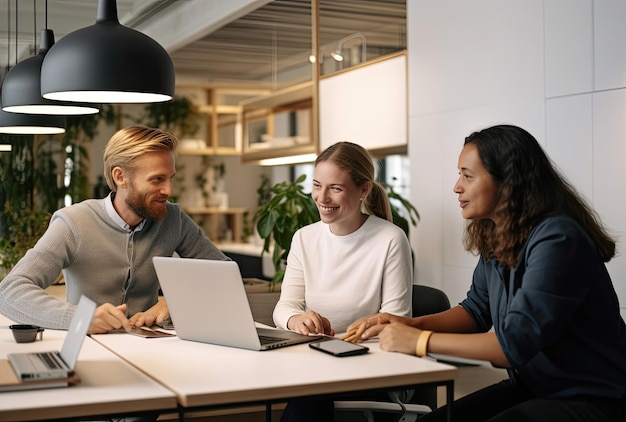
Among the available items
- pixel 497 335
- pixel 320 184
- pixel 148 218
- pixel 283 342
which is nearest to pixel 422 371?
pixel 497 335

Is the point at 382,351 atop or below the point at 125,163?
below

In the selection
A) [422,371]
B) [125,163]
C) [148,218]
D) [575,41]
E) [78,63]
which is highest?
[575,41]

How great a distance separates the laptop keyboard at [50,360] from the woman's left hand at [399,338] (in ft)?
2.79

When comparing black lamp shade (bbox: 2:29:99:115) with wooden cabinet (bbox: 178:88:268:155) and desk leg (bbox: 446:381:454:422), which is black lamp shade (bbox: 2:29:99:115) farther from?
wooden cabinet (bbox: 178:88:268:155)

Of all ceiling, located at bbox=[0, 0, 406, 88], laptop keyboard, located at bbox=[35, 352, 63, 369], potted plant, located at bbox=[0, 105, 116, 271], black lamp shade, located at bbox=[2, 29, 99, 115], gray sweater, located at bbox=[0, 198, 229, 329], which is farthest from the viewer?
ceiling, located at bbox=[0, 0, 406, 88]

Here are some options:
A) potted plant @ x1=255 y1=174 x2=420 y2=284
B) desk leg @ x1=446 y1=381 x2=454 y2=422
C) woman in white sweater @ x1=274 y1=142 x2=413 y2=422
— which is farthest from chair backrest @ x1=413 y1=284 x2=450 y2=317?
potted plant @ x1=255 y1=174 x2=420 y2=284

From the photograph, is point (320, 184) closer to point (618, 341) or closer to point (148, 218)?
point (148, 218)

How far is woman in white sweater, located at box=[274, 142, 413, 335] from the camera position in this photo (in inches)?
116

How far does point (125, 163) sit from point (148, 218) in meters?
0.22

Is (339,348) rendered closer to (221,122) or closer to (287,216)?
(287,216)

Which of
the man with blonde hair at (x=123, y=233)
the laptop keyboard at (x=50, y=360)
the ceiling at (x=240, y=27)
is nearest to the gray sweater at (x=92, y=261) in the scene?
the man with blonde hair at (x=123, y=233)

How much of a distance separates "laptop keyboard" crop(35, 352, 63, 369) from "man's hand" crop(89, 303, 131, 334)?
426 mm

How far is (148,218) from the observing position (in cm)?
314

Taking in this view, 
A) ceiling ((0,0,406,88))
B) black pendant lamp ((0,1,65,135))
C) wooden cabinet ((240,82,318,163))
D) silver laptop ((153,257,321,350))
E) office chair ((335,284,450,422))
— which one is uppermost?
ceiling ((0,0,406,88))
